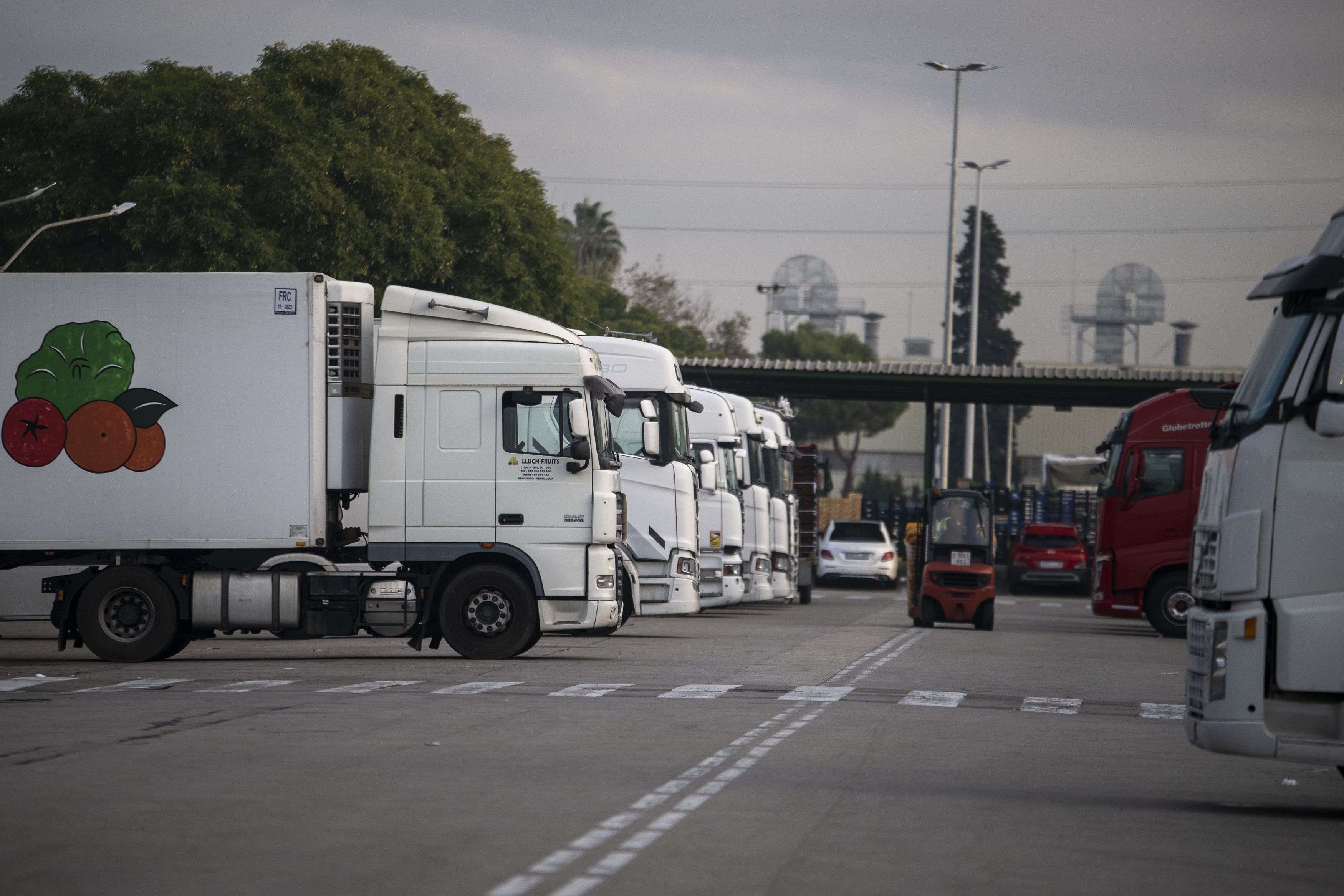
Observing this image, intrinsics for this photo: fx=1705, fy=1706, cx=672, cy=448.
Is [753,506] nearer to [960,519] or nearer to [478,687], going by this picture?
[960,519]

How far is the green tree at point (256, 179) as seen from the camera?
1363 inches

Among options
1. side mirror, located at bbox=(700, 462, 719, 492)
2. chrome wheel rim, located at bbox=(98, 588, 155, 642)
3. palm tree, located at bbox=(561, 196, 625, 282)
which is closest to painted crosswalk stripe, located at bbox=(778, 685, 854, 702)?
chrome wheel rim, located at bbox=(98, 588, 155, 642)

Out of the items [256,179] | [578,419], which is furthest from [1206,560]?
[256,179]

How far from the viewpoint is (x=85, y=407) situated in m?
17.0

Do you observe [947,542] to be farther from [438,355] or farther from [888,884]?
[888,884]

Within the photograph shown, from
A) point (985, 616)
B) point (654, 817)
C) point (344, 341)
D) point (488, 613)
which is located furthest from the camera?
point (985, 616)

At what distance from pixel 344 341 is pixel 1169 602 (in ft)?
49.3

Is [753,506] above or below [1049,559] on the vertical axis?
above

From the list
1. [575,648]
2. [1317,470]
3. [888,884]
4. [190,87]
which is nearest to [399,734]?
[888,884]

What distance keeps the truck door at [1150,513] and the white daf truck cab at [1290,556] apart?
1848 cm

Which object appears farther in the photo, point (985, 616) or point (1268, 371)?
point (985, 616)

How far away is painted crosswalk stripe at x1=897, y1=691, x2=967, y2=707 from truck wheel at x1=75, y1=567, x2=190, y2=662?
7458 mm

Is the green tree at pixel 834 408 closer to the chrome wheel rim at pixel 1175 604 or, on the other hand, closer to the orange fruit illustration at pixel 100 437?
the chrome wheel rim at pixel 1175 604

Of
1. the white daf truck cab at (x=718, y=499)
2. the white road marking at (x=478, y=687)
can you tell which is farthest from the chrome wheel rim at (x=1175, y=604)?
the white road marking at (x=478, y=687)
